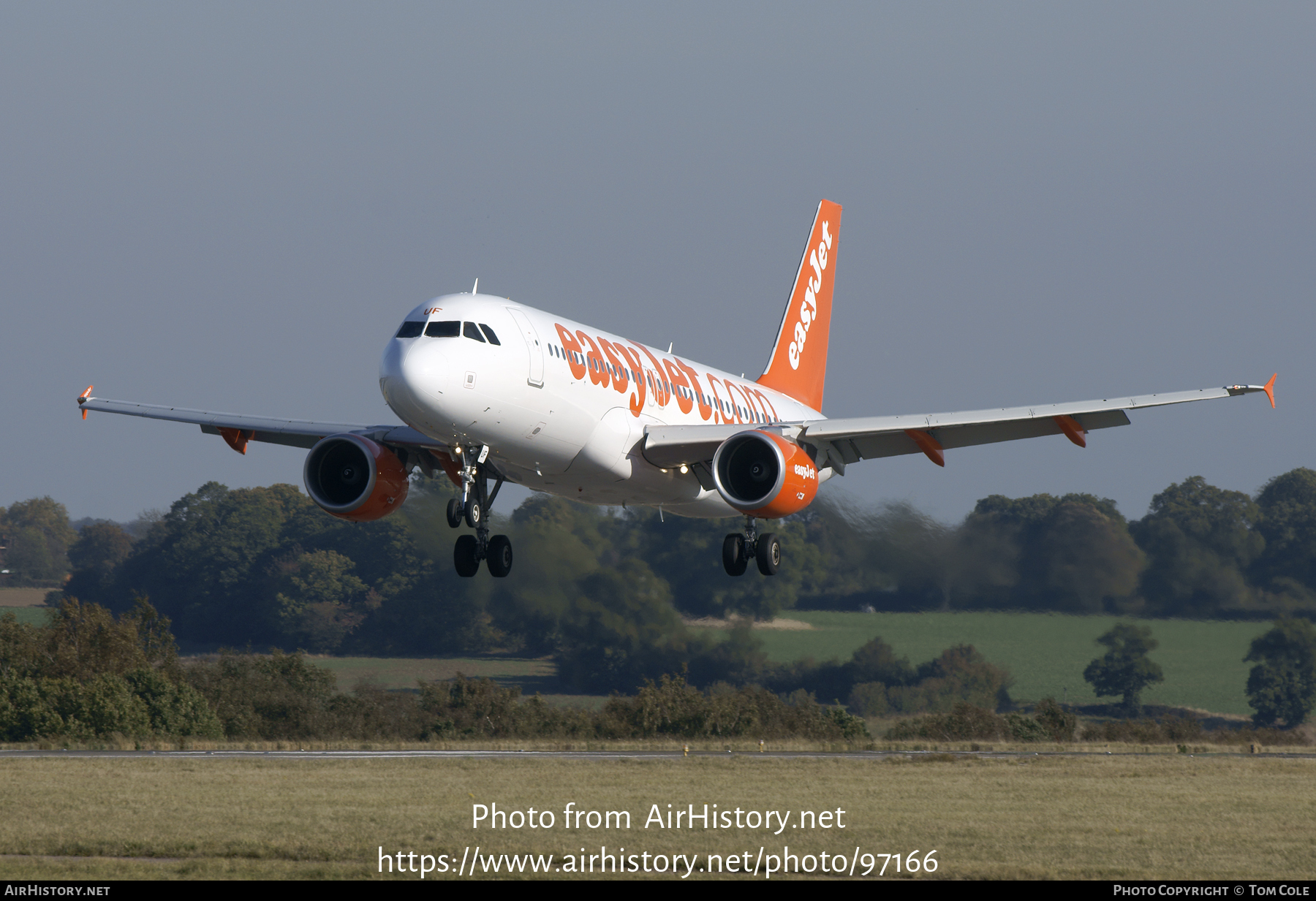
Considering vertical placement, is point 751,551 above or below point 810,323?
below

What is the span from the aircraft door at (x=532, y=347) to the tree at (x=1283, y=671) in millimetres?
37036

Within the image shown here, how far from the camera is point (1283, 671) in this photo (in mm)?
55688

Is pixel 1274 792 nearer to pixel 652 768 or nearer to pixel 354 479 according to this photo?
pixel 652 768

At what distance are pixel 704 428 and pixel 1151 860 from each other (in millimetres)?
12504

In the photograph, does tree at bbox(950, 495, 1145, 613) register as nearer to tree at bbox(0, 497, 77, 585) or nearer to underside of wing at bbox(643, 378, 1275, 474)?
underside of wing at bbox(643, 378, 1275, 474)

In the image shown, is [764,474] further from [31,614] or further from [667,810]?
[31,614]

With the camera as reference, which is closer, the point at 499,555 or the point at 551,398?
the point at 551,398

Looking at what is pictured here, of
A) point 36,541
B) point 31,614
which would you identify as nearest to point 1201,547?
point 31,614

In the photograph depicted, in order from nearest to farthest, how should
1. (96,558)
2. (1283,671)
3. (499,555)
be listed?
(499,555), (1283,671), (96,558)

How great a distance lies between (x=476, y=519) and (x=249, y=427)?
794 centimetres

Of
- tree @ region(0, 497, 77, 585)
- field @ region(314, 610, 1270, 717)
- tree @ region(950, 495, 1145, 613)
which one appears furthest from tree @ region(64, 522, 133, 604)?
tree @ region(950, 495, 1145, 613)

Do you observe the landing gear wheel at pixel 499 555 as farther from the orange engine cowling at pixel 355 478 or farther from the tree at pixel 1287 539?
the tree at pixel 1287 539

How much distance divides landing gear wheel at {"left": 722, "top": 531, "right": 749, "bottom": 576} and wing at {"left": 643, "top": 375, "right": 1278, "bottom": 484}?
1372 millimetres

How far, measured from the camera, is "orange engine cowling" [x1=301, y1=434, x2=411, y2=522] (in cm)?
2920
